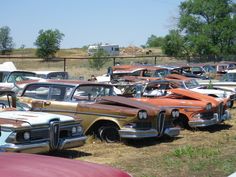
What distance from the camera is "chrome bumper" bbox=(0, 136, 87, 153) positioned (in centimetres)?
777

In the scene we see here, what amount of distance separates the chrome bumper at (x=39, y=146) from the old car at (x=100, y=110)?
59.4 inches

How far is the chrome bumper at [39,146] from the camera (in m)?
7.77

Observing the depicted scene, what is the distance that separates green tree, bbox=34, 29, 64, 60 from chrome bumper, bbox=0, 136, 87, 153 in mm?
65744

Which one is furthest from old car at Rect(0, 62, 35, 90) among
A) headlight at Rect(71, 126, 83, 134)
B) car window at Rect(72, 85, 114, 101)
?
headlight at Rect(71, 126, 83, 134)

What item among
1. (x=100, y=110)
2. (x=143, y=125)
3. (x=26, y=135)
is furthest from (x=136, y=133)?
(x=26, y=135)

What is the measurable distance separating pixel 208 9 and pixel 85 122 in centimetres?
5592

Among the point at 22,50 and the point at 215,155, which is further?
the point at 22,50

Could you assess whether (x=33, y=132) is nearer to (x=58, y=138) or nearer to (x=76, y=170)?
(x=58, y=138)

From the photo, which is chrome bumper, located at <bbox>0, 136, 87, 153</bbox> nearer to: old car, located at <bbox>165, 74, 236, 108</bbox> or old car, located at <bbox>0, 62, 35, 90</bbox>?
old car, located at <bbox>165, 74, 236, 108</bbox>

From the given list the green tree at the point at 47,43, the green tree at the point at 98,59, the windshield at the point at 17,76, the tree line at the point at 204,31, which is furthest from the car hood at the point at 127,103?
the green tree at the point at 47,43

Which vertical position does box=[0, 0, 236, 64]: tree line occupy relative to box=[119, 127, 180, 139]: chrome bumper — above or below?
above

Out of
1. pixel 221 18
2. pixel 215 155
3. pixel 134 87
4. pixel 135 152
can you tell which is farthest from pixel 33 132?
pixel 221 18

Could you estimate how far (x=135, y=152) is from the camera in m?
9.91

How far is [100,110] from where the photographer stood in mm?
10547
